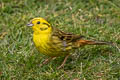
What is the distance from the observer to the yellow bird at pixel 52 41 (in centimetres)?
515

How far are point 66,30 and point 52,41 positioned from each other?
53.6 inches

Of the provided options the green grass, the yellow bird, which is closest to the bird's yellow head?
the yellow bird

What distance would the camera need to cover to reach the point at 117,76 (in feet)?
16.6

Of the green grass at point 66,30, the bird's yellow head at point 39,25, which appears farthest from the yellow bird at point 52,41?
the green grass at point 66,30

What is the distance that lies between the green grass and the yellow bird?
278 mm

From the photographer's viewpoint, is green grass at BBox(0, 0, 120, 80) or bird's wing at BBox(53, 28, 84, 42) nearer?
green grass at BBox(0, 0, 120, 80)

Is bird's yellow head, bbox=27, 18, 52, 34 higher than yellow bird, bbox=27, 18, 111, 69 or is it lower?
higher

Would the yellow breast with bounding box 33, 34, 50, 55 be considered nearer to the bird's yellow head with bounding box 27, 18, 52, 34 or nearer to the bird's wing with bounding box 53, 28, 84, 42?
the bird's yellow head with bounding box 27, 18, 52, 34

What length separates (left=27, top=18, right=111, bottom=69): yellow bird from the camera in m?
5.15

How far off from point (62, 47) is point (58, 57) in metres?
0.58

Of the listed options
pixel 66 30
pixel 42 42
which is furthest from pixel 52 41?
pixel 66 30

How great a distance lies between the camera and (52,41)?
5199mm

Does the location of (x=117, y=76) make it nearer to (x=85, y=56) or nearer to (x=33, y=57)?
(x=85, y=56)

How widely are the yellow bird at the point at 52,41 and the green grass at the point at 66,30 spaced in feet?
0.91
